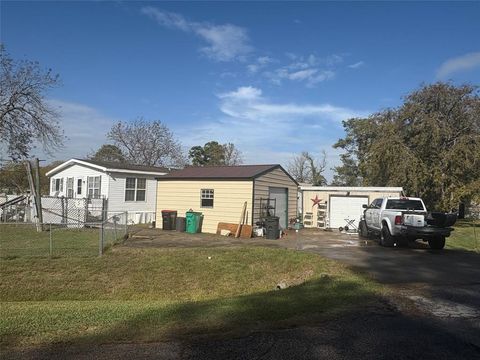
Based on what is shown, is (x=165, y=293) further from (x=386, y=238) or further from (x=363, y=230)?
(x=363, y=230)

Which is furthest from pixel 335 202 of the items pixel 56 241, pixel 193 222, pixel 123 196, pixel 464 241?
pixel 56 241

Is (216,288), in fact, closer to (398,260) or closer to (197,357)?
(398,260)

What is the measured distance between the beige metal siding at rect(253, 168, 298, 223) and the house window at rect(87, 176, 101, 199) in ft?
34.1

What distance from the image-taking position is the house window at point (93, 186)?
2556cm

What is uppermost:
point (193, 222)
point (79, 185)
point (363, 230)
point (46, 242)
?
point (79, 185)

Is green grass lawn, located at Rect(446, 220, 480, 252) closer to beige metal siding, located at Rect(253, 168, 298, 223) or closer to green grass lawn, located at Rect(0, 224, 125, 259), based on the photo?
beige metal siding, located at Rect(253, 168, 298, 223)

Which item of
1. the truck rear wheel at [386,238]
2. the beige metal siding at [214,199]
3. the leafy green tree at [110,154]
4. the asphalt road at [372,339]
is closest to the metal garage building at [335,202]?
the beige metal siding at [214,199]

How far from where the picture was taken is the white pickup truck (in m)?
14.6

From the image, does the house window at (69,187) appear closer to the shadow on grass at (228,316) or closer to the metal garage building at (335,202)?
the metal garage building at (335,202)

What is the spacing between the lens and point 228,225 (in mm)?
19906

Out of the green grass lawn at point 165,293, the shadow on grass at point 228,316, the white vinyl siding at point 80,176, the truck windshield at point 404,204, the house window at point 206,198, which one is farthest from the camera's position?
the white vinyl siding at point 80,176

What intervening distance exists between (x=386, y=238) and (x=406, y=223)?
1.25m

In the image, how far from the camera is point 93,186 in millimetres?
26016

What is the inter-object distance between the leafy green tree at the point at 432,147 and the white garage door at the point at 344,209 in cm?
762
